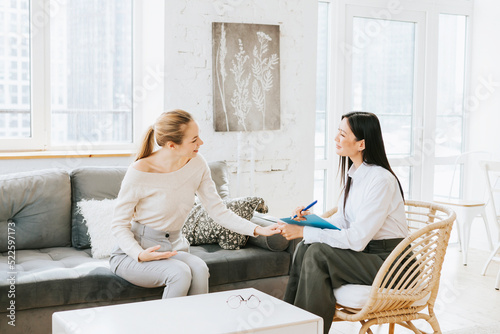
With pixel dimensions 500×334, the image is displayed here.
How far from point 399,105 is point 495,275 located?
170 centimetres

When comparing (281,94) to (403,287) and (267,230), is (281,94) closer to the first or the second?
(267,230)

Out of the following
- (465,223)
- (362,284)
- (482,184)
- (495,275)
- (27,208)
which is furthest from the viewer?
(482,184)

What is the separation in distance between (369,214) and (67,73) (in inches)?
92.2

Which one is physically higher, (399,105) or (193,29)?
(193,29)

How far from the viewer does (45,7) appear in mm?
3658

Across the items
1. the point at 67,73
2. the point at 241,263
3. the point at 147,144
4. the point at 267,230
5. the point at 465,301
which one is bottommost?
the point at 465,301

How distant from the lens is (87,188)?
3141mm

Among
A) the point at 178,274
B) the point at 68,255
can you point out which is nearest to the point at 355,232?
the point at 178,274

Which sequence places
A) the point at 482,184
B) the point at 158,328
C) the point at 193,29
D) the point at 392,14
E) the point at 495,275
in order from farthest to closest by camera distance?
the point at 482,184
the point at 392,14
the point at 495,275
the point at 193,29
the point at 158,328

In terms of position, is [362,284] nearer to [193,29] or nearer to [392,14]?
[193,29]

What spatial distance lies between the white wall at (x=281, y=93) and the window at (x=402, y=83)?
59 cm

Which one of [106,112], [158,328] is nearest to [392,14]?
[106,112]

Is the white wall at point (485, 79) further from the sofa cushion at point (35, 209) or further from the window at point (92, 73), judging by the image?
the sofa cushion at point (35, 209)

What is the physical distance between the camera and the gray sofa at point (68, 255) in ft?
8.16
